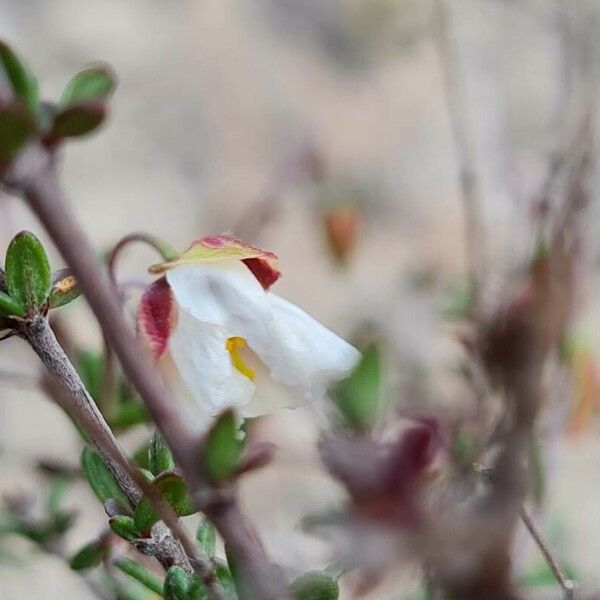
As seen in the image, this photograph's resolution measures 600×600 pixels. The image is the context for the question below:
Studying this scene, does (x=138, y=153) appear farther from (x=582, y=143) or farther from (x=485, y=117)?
(x=582, y=143)

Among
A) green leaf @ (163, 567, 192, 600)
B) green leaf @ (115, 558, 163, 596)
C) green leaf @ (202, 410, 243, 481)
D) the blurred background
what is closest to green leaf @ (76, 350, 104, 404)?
green leaf @ (115, 558, 163, 596)

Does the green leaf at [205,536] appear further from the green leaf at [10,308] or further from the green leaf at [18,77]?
the green leaf at [18,77]

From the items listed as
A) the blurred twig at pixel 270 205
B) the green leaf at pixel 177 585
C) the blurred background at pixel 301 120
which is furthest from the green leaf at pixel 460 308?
the blurred background at pixel 301 120

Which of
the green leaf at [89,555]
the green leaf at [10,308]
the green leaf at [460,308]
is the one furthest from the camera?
the green leaf at [460,308]

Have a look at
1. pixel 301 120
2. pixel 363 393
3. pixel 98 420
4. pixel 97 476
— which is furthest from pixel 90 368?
pixel 301 120

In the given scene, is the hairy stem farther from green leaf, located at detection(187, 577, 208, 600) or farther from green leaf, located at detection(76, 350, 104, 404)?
green leaf, located at detection(76, 350, 104, 404)

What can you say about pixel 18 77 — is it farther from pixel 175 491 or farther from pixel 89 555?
pixel 89 555

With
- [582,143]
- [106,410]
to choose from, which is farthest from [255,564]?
[106,410]
